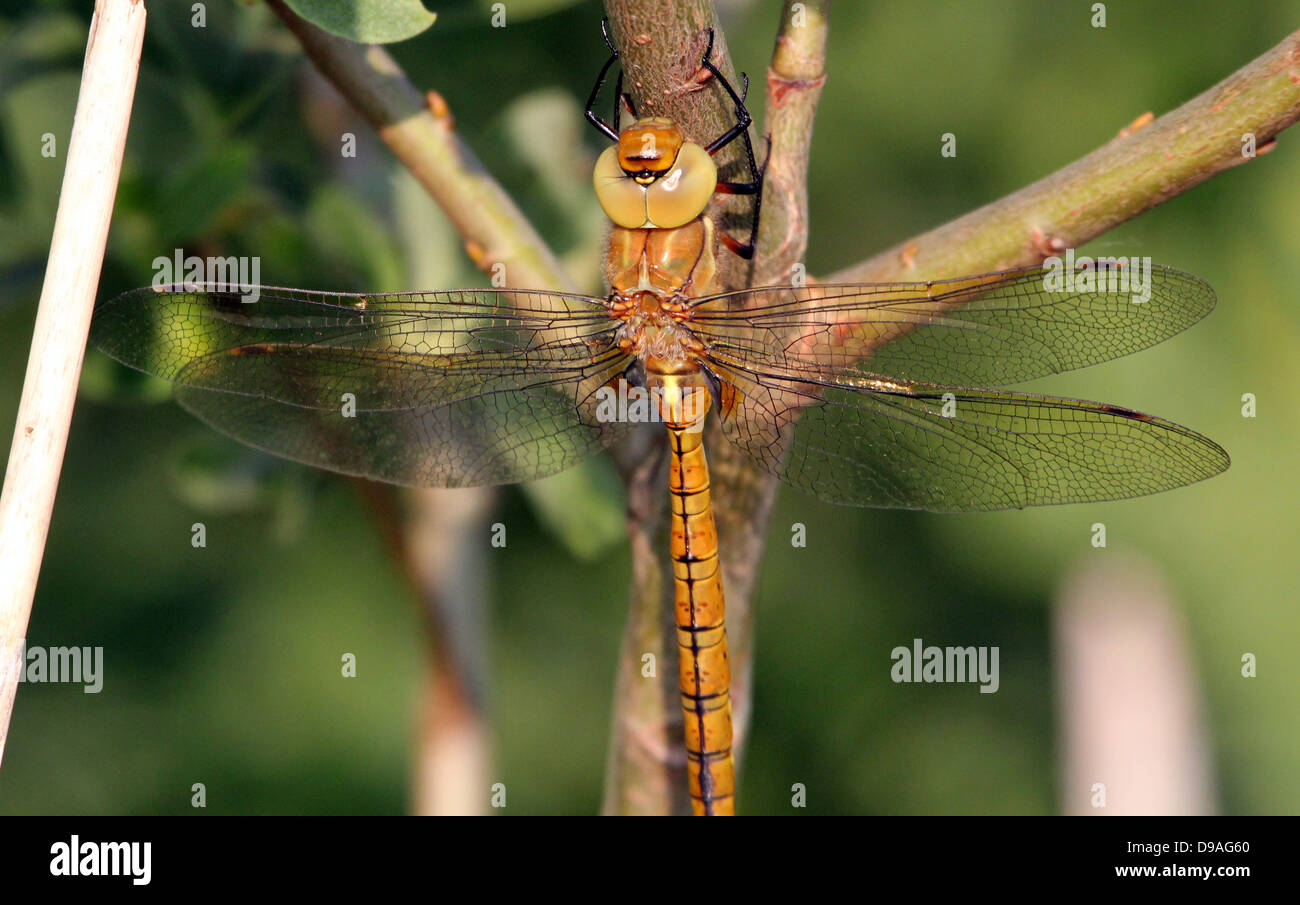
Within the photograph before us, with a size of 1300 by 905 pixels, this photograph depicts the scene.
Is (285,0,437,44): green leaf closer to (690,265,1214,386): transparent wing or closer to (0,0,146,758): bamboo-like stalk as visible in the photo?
(0,0,146,758): bamboo-like stalk

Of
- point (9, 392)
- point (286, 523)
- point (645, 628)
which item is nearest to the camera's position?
point (645, 628)

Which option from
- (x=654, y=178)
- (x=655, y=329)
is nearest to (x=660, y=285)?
(x=655, y=329)

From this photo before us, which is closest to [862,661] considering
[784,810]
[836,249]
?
[784,810]

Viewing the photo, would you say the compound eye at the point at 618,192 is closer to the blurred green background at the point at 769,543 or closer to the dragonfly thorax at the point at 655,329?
the dragonfly thorax at the point at 655,329

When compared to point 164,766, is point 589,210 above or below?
above

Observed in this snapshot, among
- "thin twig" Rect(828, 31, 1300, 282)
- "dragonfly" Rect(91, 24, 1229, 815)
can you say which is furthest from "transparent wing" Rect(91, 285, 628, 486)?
"thin twig" Rect(828, 31, 1300, 282)

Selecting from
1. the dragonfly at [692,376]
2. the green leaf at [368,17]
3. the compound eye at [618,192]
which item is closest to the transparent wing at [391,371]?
the dragonfly at [692,376]

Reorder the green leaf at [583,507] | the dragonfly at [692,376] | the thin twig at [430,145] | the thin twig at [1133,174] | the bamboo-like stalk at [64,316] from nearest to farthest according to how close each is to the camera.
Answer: the bamboo-like stalk at [64,316]
the thin twig at [1133,174]
the thin twig at [430,145]
the dragonfly at [692,376]
the green leaf at [583,507]
